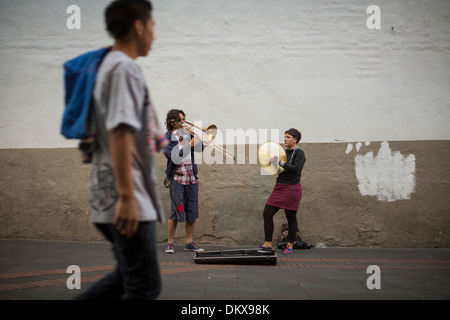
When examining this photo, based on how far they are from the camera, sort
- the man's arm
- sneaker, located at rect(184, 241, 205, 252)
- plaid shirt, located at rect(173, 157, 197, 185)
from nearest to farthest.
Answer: the man's arm < plaid shirt, located at rect(173, 157, 197, 185) < sneaker, located at rect(184, 241, 205, 252)

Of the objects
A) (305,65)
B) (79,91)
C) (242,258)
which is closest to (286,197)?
(242,258)

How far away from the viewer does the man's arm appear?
72.5 inches

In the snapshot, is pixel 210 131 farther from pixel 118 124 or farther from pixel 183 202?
pixel 118 124

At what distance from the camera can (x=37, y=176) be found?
7.15 meters

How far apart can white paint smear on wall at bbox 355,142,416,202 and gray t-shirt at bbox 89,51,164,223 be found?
5470 mm

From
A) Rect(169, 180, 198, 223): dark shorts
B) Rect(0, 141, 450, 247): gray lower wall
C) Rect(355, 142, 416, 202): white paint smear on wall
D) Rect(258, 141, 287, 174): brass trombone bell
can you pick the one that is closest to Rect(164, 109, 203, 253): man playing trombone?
Rect(169, 180, 198, 223): dark shorts

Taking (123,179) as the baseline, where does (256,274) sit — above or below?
below

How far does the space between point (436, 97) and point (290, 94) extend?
8.05 feet

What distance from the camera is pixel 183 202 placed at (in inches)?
243

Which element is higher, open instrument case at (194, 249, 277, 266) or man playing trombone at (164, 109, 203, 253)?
man playing trombone at (164, 109, 203, 253)

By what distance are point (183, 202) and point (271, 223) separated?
4.46ft

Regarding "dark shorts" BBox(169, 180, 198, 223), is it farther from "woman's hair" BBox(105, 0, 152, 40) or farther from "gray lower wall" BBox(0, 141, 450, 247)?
"woman's hair" BBox(105, 0, 152, 40)

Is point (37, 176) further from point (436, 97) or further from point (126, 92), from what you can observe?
point (436, 97)

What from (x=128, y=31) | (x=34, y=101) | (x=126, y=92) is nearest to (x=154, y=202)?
(x=126, y=92)
